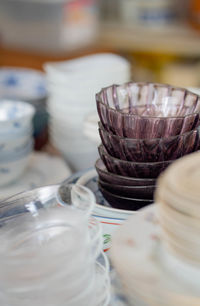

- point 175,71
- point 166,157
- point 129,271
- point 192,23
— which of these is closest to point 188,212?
point 129,271

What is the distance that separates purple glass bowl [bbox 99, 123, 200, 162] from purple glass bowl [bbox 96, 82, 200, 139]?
1 cm

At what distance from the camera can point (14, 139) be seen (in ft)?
2.93

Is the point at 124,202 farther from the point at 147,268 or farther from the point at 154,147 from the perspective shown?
the point at 147,268

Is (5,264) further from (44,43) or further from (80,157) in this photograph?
(44,43)

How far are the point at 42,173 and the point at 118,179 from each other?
1.40 ft

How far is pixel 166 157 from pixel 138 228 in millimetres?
140

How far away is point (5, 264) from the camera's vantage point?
1.38ft

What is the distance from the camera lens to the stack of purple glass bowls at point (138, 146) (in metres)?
0.57

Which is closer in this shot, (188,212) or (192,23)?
(188,212)

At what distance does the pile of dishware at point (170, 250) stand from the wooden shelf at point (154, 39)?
206cm

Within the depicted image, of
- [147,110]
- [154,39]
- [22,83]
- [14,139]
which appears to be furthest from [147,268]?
[154,39]

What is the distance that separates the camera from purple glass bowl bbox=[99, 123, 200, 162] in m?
0.56

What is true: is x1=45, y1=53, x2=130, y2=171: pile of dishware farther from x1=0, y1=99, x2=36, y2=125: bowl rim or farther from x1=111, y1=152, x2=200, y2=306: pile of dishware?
x1=111, y1=152, x2=200, y2=306: pile of dishware

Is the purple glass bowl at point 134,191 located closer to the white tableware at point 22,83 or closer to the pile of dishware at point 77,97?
the pile of dishware at point 77,97
